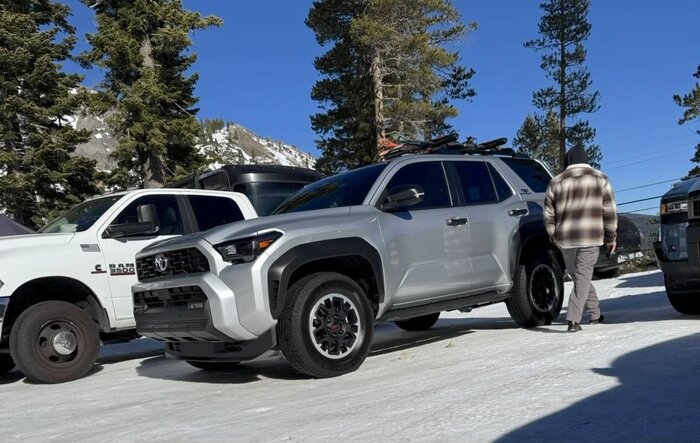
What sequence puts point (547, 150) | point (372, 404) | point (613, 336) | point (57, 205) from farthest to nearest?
point (547, 150)
point (57, 205)
point (613, 336)
point (372, 404)

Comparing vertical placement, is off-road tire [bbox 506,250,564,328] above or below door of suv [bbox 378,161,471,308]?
below

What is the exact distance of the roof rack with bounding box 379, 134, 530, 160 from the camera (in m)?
6.66

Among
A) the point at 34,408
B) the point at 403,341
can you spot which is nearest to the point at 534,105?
the point at 403,341

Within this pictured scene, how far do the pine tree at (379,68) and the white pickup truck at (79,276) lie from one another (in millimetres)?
18306

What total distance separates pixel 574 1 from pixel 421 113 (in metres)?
16.6

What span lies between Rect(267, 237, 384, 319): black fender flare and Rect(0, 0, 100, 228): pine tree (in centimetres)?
2039

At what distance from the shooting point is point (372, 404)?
3.77m

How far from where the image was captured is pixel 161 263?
5.27 meters

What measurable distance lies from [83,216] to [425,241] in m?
3.95

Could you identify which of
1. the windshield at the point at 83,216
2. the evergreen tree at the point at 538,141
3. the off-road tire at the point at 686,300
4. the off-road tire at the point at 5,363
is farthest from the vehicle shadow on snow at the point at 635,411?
the evergreen tree at the point at 538,141

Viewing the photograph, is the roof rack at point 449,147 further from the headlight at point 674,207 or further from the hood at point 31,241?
the hood at point 31,241

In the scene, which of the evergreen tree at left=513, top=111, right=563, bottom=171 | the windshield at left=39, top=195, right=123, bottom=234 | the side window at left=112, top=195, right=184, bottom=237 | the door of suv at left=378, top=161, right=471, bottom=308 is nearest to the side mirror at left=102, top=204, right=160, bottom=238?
the windshield at left=39, top=195, right=123, bottom=234

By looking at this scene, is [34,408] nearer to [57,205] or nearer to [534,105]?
[57,205]

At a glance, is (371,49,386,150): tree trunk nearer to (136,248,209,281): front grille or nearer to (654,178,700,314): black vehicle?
(654,178,700,314): black vehicle
